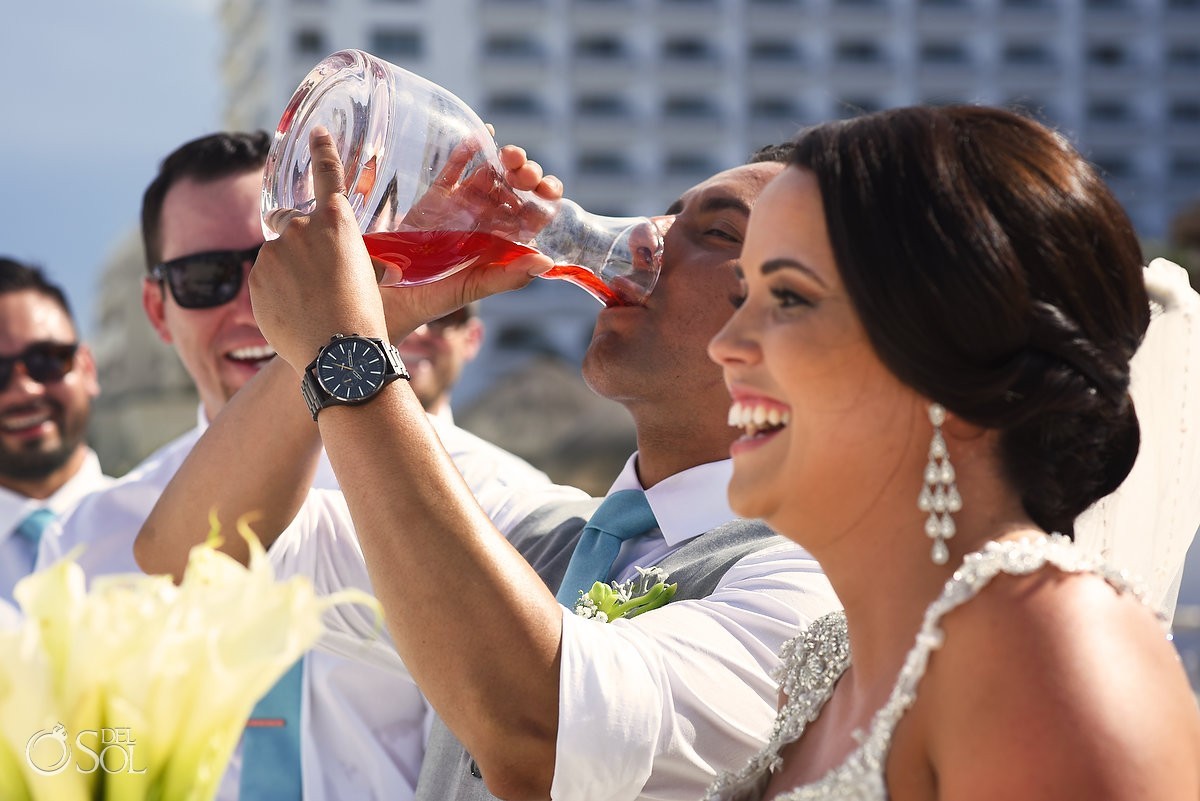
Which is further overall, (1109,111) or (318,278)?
(1109,111)

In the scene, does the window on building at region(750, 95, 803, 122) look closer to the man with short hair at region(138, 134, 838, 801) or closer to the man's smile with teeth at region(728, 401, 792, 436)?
the man with short hair at region(138, 134, 838, 801)

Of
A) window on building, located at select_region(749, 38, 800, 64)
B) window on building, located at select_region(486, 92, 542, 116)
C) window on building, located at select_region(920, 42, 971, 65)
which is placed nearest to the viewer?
window on building, located at select_region(486, 92, 542, 116)

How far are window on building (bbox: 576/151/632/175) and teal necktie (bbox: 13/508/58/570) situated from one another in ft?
187

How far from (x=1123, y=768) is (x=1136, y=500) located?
2.99 feet

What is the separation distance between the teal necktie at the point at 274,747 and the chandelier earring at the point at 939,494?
2.14 metres

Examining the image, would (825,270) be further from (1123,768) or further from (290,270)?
(290,270)

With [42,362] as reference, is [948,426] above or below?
above

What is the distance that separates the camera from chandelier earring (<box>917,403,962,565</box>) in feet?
5.07

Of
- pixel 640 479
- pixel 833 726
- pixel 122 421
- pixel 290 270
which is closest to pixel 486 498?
pixel 640 479

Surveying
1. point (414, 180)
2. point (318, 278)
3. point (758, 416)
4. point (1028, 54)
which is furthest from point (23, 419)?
point (1028, 54)


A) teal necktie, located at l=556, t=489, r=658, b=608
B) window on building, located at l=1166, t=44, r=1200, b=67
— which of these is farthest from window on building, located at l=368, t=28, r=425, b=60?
teal necktie, located at l=556, t=489, r=658, b=608

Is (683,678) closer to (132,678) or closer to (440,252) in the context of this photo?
(440,252)

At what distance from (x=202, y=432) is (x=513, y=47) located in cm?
6055

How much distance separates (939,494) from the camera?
155cm
